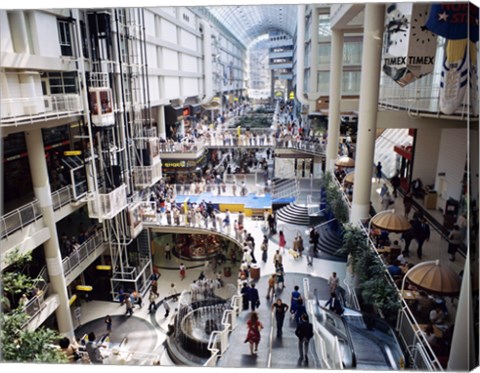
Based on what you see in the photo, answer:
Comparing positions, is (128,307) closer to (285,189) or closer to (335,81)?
(285,189)

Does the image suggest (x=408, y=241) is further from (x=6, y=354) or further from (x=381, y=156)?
(x=381, y=156)

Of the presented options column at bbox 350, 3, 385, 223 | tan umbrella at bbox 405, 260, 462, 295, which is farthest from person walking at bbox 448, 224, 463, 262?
column at bbox 350, 3, 385, 223

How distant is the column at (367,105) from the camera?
1157cm

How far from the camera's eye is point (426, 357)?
6.55 m

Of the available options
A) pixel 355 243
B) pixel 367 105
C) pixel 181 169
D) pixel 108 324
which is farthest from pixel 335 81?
pixel 108 324

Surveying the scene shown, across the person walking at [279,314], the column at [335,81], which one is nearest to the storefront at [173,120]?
the column at [335,81]

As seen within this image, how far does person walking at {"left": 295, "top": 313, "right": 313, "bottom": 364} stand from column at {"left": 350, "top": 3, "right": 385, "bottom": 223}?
5.92 metres

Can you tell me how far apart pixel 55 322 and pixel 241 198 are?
11.4 metres

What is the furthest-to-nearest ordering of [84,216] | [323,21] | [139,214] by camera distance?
[323,21]
[84,216]
[139,214]

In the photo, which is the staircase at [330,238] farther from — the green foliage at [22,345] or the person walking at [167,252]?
the green foliage at [22,345]

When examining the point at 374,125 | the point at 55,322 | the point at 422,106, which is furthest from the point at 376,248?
the point at 55,322

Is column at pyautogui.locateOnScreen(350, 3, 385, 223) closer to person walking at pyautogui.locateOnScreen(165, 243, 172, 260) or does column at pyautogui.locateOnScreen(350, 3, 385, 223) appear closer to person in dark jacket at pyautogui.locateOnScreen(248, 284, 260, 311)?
person in dark jacket at pyautogui.locateOnScreen(248, 284, 260, 311)

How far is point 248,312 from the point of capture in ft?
35.4

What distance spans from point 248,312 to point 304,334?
3025 mm
